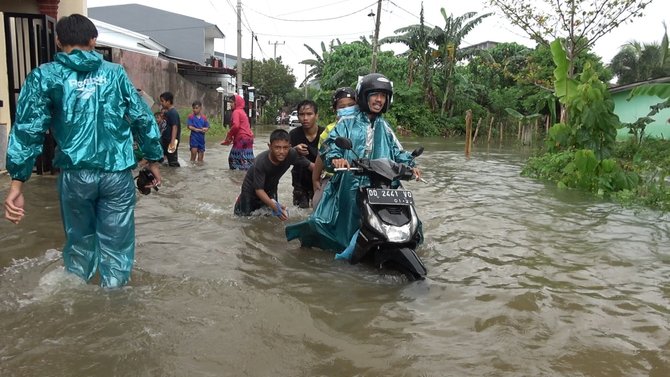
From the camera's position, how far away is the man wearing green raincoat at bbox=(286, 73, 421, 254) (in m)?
4.56

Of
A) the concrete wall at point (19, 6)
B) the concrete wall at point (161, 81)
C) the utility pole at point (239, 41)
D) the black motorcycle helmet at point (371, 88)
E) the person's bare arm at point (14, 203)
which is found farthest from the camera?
the utility pole at point (239, 41)

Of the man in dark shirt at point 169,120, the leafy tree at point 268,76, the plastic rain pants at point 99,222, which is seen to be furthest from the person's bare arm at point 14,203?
the leafy tree at point 268,76

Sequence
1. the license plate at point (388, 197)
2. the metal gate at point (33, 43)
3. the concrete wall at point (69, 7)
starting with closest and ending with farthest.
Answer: the license plate at point (388, 197)
the metal gate at point (33, 43)
the concrete wall at point (69, 7)

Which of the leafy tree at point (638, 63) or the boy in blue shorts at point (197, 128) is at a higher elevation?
the leafy tree at point (638, 63)

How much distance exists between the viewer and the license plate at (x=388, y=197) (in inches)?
163

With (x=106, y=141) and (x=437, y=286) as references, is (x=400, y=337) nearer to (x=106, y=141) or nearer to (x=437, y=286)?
(x=437, y=286)

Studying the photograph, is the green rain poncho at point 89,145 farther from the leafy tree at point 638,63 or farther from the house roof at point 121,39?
the leafy tree at point 638,63

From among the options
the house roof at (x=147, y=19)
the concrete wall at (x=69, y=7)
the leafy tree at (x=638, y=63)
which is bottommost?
→ the concrete wall at (x=69, y=7)

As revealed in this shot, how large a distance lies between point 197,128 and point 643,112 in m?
16.8

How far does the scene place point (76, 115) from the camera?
3270 millimetres

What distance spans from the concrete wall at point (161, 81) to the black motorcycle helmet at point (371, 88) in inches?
648

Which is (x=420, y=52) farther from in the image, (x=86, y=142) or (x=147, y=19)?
(x=86, y=142)

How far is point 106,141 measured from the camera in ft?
11.0

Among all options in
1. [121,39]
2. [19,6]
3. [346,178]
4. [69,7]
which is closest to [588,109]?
[346,178]
